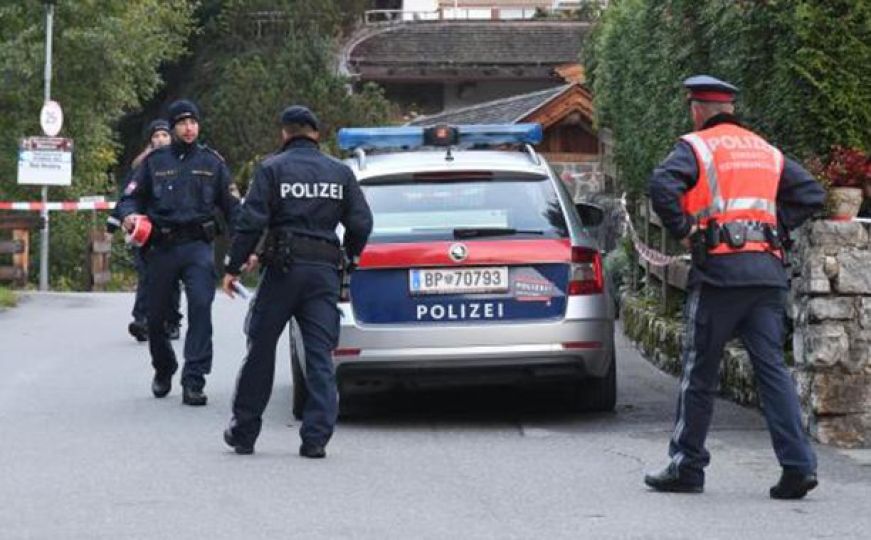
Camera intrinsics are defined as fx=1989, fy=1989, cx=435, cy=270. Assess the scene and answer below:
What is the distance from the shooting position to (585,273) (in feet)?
36.6

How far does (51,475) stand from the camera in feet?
30.8

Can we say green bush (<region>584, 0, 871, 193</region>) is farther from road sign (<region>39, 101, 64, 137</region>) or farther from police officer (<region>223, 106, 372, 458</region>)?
road sign (<region>39, 101, 64, 137</region>)

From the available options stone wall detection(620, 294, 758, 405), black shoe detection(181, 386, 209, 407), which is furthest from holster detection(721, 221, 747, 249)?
black shoe detection(181, 386, 209, 407)

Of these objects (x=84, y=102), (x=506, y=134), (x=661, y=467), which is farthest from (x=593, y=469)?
(x=84, y=102)

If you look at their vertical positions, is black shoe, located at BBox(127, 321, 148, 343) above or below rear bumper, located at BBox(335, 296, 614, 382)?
below

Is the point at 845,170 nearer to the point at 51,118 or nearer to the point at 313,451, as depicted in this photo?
the point at 313,451

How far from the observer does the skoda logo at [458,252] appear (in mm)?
10930

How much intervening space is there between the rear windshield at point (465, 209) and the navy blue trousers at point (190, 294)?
5.37 ft

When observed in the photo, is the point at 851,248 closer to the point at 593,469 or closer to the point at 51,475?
the point at 593,469

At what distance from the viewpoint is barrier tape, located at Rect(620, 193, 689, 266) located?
15766mm

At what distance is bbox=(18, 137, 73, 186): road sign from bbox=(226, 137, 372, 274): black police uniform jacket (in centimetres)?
2166

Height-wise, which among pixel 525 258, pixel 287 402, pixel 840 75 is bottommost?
pixel 287 402

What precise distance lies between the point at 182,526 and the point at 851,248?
409 centimetres

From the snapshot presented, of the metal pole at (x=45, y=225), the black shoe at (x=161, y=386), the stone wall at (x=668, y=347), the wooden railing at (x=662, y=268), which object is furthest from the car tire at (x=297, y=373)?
the metal pole at (x=45, y=225)
